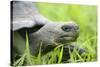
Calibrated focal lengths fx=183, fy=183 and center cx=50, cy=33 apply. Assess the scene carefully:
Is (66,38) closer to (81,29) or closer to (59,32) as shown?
(59,32)

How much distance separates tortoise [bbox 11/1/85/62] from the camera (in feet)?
7.02

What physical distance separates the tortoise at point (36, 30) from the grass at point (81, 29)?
6 cm

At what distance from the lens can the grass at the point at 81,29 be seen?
2.21 meters

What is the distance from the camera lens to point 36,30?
221cm

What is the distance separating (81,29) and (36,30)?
0.60 m

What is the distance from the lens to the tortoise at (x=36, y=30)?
214cm

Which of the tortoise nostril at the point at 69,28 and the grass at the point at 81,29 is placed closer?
the grass at the point at 81,29

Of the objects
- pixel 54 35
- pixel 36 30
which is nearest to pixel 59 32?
pixel 54 35

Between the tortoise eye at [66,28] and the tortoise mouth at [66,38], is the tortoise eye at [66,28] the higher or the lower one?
the higher one

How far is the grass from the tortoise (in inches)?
2.2

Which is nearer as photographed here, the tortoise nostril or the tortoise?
the tortoise

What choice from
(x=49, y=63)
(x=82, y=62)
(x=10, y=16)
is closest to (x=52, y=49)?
(x=49, y=63)

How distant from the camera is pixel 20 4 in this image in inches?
85.1

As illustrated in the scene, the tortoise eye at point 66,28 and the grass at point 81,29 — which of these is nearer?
the grass at point 81,29
